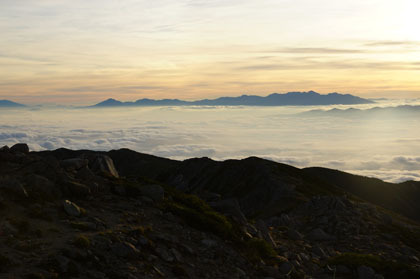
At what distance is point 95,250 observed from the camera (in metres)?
18.0

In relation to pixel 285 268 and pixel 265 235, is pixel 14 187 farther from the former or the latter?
pixel 265 235

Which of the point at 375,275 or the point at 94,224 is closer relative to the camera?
the point at 94,224

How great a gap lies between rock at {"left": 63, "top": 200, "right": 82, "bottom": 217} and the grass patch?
60.8 feet

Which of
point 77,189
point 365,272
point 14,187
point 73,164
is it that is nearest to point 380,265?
point 365,272

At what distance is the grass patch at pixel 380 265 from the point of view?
79.9 feet

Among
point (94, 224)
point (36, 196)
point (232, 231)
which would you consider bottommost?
point (232, 231)

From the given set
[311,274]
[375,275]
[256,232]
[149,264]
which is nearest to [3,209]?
[149,264]

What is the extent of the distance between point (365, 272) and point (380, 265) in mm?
2015

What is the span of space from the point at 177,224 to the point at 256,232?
24.2ft

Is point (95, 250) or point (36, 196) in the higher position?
point (36, 196)

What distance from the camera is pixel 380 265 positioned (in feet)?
83.4

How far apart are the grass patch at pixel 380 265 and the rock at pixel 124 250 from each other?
15489mm

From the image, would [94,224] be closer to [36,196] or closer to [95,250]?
[95,250]

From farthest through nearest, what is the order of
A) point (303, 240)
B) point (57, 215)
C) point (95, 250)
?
point (303, 240) < point (57, 215) < point (95, 250)
